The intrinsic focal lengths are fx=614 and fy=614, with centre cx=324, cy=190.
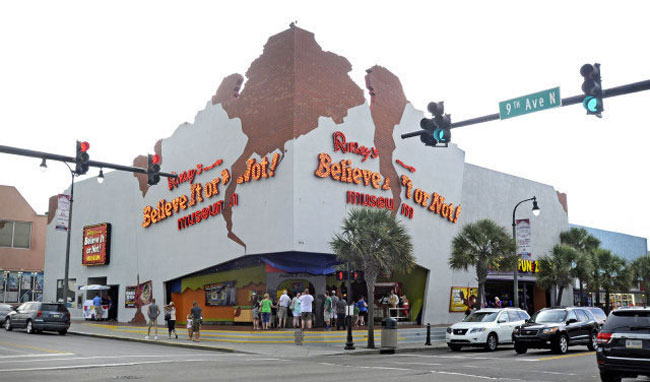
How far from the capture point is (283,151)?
27844 mm

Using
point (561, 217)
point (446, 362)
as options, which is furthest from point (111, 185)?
point (561, 217)

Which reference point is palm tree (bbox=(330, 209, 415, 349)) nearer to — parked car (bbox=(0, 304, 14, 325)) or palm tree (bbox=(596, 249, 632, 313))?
parked car (bbox=(0, 304, 14, 325))

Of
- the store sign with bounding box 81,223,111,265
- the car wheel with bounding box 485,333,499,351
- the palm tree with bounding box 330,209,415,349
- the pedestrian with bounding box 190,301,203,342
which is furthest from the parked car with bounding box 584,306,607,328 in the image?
the store sign with bounding box 81,223,111,265

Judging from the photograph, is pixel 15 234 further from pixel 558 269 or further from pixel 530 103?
pixel 530 103

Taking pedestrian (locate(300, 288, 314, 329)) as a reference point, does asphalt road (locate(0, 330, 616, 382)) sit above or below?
below

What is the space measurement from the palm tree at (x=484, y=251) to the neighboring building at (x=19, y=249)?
4190cm

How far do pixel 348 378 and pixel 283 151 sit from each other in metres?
15.4

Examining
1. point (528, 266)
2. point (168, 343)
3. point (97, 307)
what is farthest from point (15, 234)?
point (528, 266)

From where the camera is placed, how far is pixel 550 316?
22.1 m

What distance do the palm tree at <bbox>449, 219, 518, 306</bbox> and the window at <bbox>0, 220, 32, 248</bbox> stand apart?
140 ft

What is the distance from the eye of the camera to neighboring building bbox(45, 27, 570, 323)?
92.7 ft

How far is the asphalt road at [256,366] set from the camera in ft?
46.1

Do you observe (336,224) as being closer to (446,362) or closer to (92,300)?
(446,362)

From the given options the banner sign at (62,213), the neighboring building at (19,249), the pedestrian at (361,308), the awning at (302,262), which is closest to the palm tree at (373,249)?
the awning at (302,262)
